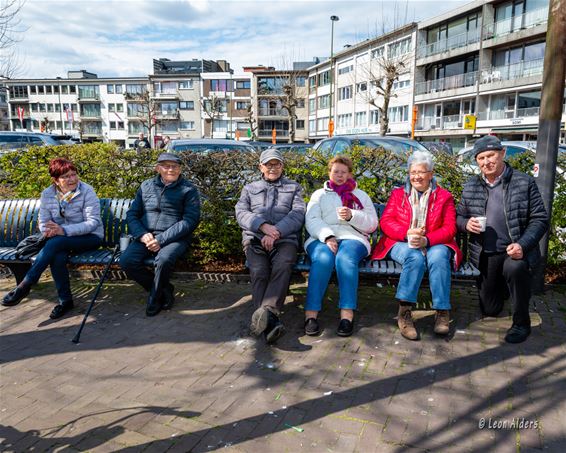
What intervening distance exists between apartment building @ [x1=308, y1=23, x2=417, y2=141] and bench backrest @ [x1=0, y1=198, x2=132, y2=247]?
3495cm

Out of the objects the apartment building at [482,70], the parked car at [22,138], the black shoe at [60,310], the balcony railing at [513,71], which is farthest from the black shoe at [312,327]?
the balcony railing at [513,71]

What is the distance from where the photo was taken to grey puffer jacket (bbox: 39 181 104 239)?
193 inches

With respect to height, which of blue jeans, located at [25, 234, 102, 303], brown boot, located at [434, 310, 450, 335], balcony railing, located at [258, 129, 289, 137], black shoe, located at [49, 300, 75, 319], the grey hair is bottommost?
black shoe, located at [49, 300, 75, 319]

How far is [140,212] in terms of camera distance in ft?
16.6

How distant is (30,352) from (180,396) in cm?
159

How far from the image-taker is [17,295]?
4.75 metres

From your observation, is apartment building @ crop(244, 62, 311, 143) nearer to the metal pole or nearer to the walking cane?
the metal pole

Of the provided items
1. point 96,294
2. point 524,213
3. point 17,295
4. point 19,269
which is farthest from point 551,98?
point 19,269

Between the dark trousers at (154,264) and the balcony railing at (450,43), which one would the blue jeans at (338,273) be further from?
the balcony railing at (450,43)

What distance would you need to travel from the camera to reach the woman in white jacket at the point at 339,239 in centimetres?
415

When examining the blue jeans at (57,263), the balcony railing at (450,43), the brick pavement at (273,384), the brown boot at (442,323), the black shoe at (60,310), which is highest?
the balcony railing at (450,43)

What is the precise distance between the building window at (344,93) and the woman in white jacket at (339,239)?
55.5 meters

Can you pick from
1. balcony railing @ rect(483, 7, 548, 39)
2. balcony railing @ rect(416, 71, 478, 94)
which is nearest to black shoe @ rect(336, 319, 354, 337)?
balcony railing @ rect(483, 7, 548, 39)

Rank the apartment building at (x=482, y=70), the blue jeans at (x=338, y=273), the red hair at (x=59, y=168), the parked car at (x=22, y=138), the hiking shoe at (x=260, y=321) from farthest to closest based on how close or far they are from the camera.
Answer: the apartment building at (x=482, y=70) < the parked car at (x=22, y=138) < the red hair at (x=59, y=168) < the blue jeans at (x=338, y=273) < the hiking shoe at (x=260, y=321)
